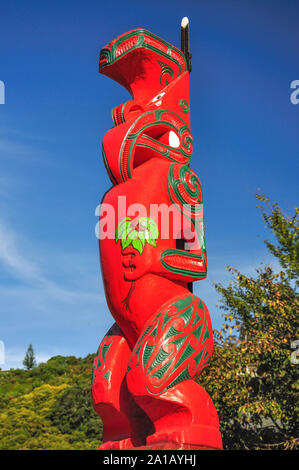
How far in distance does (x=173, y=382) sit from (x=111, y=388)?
846 mm

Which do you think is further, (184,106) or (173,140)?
(184,106)

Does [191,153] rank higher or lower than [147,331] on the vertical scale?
higher

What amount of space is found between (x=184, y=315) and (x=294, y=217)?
22.1 feet

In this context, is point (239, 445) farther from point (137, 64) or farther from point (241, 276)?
point (137, 64)

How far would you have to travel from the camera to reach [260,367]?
10.3 metres

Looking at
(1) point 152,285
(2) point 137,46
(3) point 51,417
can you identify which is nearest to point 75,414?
(3) point 51,417

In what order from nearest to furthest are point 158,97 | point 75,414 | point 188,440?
point 188,440, point 158,97, point 75,414

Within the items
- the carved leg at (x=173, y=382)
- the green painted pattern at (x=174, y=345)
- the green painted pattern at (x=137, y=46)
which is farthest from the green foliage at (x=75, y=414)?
the green painted pattern at (x=137, y=46)

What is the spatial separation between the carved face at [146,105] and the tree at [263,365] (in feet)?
15.5

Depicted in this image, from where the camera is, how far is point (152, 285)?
5.77 m

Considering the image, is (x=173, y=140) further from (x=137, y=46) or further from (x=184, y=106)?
(x=137, y=46)
